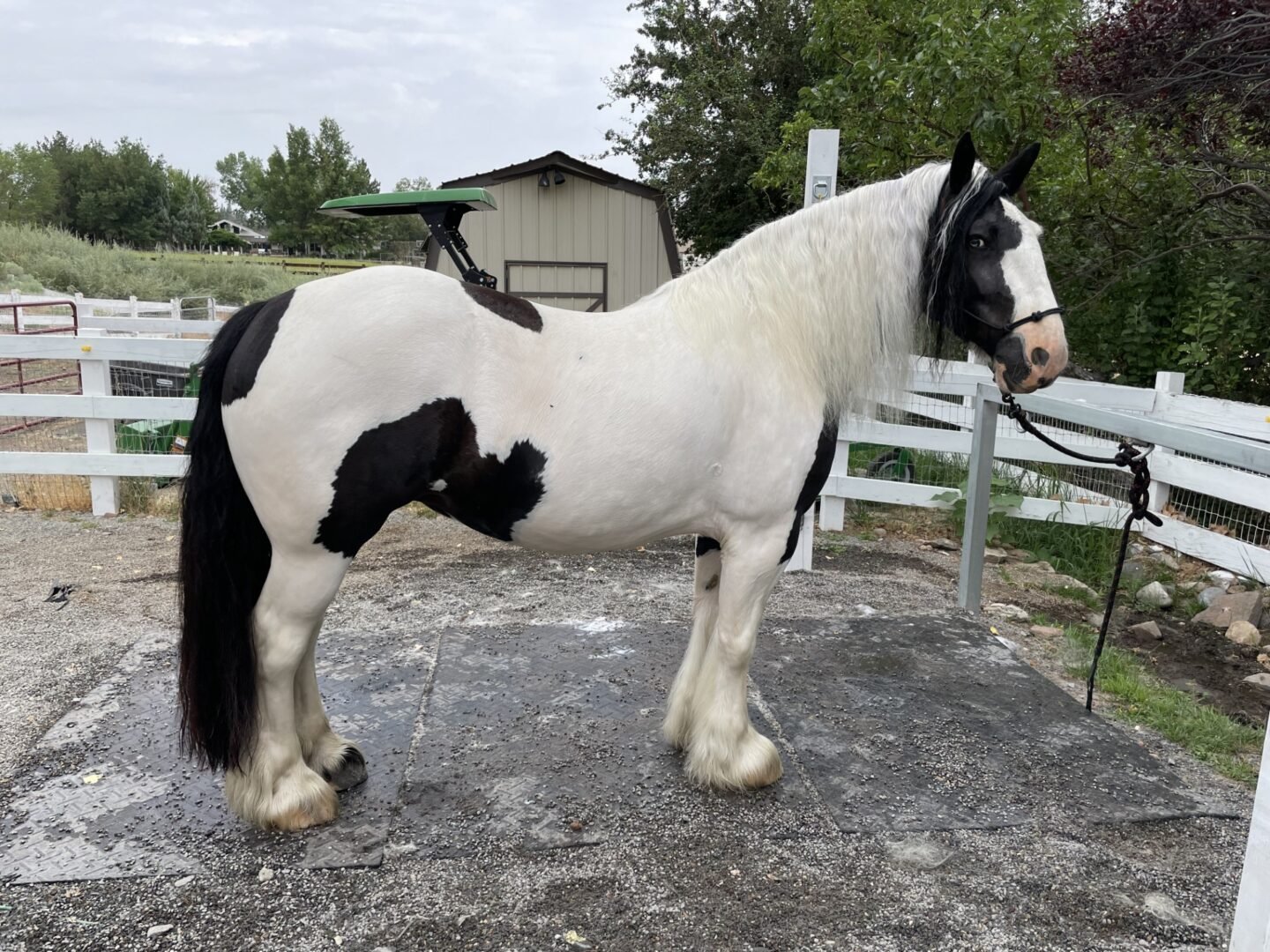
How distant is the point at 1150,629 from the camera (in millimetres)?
4145

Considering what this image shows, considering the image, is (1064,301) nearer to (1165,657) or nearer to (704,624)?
(1165,657)

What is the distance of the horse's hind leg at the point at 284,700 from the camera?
7.21 feet

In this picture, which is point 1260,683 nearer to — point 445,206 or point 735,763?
point 735,763

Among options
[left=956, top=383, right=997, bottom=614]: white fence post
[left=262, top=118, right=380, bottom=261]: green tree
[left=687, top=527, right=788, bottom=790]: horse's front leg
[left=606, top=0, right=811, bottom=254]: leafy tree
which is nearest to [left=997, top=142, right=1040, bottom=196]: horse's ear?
[left=687, top=527, right=788, bottom=790]: horse's front leg

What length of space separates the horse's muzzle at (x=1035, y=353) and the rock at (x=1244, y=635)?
278cm

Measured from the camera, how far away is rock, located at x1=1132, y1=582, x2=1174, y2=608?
457 centimetres

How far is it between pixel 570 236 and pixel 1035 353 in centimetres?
806

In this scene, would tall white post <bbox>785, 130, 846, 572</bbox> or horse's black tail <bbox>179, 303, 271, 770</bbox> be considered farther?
tall white post <bbox>785, 130, 846, 572</bbox>

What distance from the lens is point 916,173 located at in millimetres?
2422

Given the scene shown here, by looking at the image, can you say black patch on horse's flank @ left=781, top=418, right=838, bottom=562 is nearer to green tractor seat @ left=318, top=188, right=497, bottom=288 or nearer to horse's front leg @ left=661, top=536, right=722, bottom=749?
horse's front leg @ left=661, top=536, right=722, bottom=749

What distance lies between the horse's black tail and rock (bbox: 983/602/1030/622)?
373 centimetres

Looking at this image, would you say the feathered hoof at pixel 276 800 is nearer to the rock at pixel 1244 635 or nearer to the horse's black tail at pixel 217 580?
the horse's black tail at pixel 217 580

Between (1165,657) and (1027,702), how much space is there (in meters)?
1.24

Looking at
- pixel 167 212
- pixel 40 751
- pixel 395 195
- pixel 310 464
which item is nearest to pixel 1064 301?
pixel 395 195
